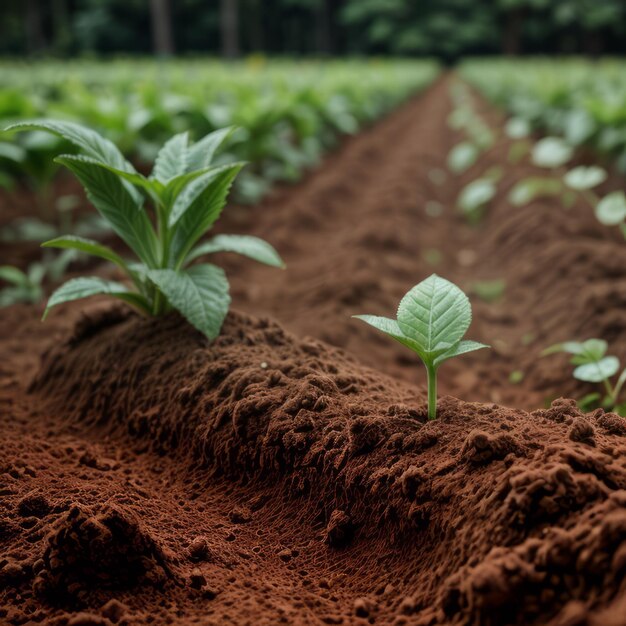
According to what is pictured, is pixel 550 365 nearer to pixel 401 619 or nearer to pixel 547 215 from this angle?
pixel 401 619

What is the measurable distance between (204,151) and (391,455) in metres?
1.29

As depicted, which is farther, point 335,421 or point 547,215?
point 547,215

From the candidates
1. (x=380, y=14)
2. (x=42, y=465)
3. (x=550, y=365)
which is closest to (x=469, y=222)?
(x=550, y=365)

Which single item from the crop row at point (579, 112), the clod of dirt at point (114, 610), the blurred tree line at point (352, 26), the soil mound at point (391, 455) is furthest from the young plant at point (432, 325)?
the blurred tree line at point (352, 26)

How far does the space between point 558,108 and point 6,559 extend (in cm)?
749

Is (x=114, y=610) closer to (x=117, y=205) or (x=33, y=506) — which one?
(x=33, y=506)

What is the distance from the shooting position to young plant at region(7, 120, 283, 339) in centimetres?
202

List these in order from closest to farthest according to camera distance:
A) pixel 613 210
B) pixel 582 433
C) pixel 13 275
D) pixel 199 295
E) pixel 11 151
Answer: pixel 582 433, pixel 199 295, pixel 613 210, pixel 13 275, pixel 11 151

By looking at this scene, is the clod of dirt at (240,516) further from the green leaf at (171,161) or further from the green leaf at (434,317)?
the green leaf at (171,161)

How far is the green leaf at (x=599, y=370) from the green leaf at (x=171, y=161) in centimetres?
141

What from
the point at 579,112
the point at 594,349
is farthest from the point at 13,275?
the point at 579,112

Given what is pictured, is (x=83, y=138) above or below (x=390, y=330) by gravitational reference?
above

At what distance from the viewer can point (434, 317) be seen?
5.19ft

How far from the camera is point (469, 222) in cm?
580
